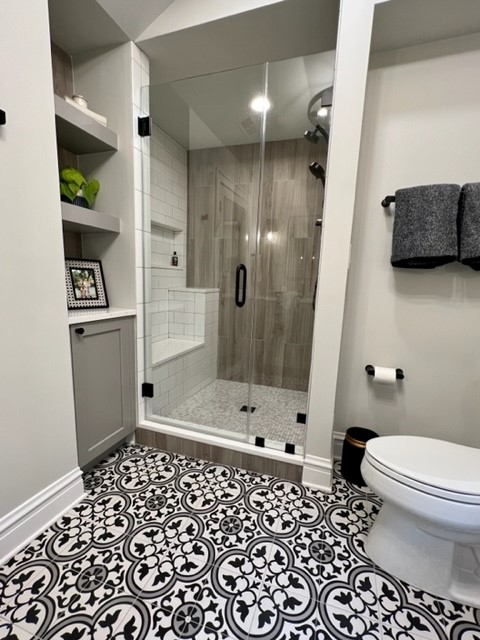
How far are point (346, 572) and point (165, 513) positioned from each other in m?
0.81

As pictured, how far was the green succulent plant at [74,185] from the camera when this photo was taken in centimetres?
144

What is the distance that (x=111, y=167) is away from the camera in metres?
1.66

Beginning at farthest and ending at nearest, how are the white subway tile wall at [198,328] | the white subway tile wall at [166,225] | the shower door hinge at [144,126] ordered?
the white subway tile wall at [198,328]
the white subway tile wall at [166,225]
the shower door hinge at [144,126]

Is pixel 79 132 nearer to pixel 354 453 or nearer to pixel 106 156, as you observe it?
pixel 106 156

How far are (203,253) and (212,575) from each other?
2.24m

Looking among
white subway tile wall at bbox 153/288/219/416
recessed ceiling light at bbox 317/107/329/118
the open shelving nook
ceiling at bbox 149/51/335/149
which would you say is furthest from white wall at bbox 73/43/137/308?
recessed ceiling light at bbox 317/107/329/118

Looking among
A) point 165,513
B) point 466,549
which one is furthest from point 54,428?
point 466,549

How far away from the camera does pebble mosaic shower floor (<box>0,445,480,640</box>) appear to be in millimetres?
918

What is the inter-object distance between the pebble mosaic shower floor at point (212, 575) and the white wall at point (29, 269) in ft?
1.02

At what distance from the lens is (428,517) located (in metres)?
0.97

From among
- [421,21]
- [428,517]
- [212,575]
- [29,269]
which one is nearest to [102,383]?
[29,269]

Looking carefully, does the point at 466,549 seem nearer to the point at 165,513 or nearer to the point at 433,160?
the point at 165,513

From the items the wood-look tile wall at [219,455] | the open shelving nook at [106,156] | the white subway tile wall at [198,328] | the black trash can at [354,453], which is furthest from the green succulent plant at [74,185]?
the black trash can at [354,453]

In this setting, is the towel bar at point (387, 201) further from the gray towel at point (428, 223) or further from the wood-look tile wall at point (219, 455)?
the wood-look tile wall at point (219, 455)
